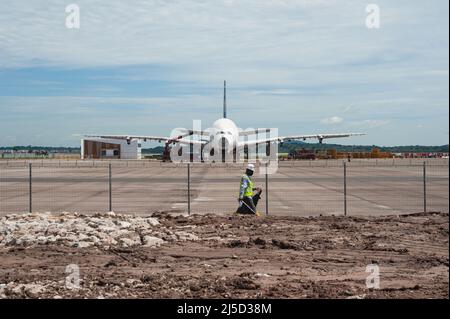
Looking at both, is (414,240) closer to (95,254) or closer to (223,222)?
(223,222)

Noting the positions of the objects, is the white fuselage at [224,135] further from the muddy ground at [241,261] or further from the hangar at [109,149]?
the muddy ground at [241,261]

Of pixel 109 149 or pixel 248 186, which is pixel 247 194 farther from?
pixel 109 149

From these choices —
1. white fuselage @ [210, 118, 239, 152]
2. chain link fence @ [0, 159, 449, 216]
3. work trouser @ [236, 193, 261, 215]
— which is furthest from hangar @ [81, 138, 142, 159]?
work trouser @ [236, 193, 261, 215]

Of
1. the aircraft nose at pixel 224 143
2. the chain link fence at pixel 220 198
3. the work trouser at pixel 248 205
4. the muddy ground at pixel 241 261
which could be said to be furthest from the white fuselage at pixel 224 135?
the muddy ground at pixel 241 261

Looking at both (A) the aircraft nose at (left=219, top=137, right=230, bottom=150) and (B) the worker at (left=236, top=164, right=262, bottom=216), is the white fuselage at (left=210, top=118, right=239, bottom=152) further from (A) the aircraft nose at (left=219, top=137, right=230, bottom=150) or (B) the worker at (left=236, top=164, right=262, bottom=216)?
(B) the worker at (left=236, top=164, right=262, bottom=216)

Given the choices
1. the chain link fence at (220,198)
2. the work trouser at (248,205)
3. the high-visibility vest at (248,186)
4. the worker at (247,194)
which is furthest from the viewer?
the chain link fence at (220,198)

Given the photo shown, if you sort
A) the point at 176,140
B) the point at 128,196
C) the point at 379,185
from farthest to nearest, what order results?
the point at 176,140 → the point at 379,185 → the point at 128,196

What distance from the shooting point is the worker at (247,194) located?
16062mm

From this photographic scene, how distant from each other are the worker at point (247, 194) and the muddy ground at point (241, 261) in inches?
38.5

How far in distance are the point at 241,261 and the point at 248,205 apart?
19.7 ft

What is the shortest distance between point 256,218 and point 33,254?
6.67 meters

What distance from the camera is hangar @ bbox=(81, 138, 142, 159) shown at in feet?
332
